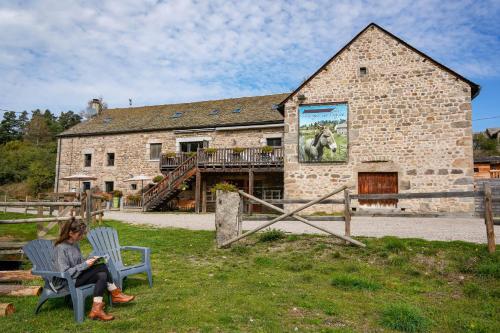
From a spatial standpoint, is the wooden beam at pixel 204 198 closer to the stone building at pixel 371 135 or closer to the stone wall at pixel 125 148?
the stone building at pixel 371 135

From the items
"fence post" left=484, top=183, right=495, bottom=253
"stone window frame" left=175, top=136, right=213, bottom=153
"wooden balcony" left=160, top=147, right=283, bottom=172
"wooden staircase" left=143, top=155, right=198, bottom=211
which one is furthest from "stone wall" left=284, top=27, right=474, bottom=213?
"fence post" left=484, top=183, right=495, bottom=253

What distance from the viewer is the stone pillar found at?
825 centimetres

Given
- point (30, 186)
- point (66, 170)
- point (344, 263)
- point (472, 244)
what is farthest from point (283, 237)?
point (30, 186)

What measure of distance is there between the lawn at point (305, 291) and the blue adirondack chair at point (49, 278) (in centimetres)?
18

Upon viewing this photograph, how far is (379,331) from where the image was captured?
3.89m

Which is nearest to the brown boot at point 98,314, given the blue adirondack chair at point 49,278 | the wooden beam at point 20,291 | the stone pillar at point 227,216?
the blue adirondack chair at point 49,278

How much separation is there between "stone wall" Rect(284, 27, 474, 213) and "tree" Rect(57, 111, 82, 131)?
52.9 meters

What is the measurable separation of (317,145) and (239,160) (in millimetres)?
4822

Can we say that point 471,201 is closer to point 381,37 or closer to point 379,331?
point 381,37

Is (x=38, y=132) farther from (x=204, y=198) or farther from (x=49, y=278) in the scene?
(x=49, y=278)

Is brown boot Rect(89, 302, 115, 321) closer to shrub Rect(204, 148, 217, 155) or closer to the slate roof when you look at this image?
shrub Rect(204, 148, 217, 155)

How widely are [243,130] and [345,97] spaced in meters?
7.27

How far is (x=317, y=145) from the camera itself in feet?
54.0

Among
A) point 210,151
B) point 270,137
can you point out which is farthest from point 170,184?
point 270,137
